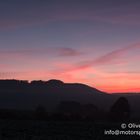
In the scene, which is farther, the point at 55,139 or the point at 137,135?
the point at 137,135

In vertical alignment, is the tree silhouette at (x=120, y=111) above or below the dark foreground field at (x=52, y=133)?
above

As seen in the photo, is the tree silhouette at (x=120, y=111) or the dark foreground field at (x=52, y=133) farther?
the tree silhouette at (x=120, y=111)

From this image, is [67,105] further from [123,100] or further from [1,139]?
[1,139]

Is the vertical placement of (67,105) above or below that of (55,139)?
above

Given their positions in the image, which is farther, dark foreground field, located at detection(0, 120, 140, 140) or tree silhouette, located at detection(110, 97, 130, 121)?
tree silhouette, located at detection(110, 97, 130, 121)

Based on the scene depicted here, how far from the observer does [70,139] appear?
32.7 metres

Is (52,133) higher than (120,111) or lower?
lower

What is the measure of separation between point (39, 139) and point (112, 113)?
195ft

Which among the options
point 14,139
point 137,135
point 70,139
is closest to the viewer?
point 14,139

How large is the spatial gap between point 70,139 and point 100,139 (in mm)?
3169

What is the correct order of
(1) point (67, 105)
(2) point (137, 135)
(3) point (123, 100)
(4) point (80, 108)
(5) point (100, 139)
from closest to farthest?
(5) point (100, 139) < (2) point (137, 135) < (3) point (123, 100) < (4) point (80, 108) < (1) point (67, 105)

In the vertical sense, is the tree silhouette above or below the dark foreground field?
above

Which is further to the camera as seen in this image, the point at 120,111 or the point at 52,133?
the point at 120,111

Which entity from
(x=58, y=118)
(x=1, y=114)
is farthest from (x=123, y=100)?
(x=1, y=114)
